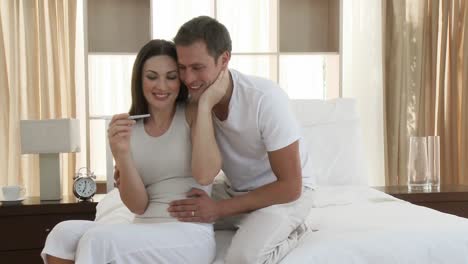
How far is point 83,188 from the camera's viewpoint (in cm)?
308

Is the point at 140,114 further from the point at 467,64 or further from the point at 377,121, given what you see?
the point at 467,64

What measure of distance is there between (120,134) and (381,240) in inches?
35.3

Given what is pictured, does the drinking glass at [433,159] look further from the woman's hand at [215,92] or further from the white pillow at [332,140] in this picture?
the woman's hand at [215,92]

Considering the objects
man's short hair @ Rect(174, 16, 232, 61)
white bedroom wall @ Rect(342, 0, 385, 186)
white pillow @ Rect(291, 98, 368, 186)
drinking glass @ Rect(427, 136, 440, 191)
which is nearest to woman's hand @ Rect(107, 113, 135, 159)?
man's short hair @ Rect(174, 16, 232, 61)

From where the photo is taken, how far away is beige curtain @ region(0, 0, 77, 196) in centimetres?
355

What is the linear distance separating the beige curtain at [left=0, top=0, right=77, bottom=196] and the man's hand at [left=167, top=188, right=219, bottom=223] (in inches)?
69.9

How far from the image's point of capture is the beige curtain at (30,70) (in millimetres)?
3547

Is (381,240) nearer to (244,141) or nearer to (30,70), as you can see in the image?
(244,141)

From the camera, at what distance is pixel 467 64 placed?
3861 mm

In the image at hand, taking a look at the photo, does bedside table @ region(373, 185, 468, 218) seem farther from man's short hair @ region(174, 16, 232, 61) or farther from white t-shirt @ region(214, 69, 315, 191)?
man's short hair @ region(174, 16, 232, 61)

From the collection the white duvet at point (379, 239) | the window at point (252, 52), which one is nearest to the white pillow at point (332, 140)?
the window at point (252, 52)

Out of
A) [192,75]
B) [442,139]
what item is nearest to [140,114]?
[192,75]

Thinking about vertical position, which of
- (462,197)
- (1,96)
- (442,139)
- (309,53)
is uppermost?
(309,53)

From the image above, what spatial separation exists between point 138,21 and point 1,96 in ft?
3.02
